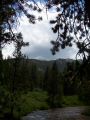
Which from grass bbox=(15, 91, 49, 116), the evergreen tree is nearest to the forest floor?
grass bbox=(15, 91, 49, 116)

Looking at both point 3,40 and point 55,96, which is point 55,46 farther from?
point 55,96

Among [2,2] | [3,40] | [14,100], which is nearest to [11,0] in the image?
[2,2]

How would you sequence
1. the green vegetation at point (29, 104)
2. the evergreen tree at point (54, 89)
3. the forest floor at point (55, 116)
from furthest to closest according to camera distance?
1. the evergreen tree at point (54, 89)
2. the green vegetation at point (29, 104)
3. the forest floor at point (55, 116)

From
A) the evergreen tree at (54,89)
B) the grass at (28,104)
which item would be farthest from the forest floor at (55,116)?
the evergreen tree at (54,89)

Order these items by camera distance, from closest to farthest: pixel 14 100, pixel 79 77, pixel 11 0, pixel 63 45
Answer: pixel 79 77
pixel 11 0
pixel 63 45
pixel 14 100

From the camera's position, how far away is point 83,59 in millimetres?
7594

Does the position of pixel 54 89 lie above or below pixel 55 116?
above

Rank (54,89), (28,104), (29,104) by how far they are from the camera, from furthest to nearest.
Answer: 1. (54,89)
2. (29,104)
3. (28,104)

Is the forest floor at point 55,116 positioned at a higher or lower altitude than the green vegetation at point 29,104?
lower

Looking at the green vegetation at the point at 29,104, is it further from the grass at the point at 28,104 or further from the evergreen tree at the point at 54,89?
the evergreen tree at the point at 54,89

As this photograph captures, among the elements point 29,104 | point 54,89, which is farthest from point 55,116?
point 54,89

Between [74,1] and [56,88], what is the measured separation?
77.0 m

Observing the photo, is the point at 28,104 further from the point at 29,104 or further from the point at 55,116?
the point at 55,116

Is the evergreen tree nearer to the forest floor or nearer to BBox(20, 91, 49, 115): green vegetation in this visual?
BBox(20, 91, 49, 115): green vegetation
